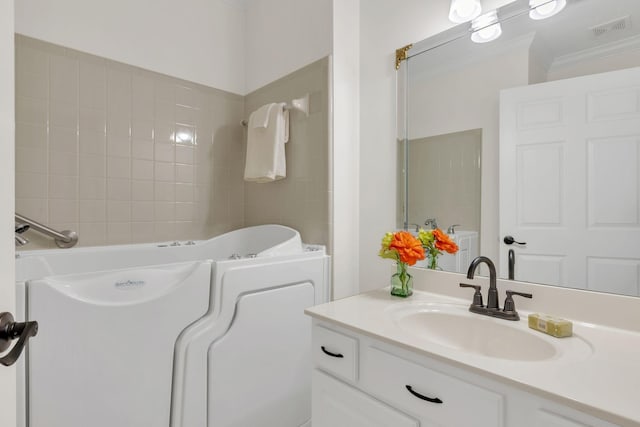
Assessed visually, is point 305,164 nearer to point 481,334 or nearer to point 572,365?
point 481,334

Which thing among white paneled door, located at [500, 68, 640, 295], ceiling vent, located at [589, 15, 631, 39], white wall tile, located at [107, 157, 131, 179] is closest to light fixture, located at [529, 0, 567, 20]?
ceiling vent, located at [589, 15, 631, 39]

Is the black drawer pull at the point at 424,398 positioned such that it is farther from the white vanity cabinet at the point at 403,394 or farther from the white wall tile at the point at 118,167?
the white wall tile at the point at 118,167

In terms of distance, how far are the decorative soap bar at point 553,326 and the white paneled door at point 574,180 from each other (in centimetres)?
23

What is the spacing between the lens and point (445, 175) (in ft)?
4.73

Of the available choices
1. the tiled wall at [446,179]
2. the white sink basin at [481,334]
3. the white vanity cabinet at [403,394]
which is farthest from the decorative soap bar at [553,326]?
the tiled wall at [446,179]

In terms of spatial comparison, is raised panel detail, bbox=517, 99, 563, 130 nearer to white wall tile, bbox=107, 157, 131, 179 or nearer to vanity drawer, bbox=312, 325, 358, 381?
vanity drawer, bbox=312, 325, 358, 381

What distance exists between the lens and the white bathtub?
3.51 ft

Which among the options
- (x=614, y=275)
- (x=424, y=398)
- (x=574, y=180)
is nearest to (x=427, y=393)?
(x=424, y=398)

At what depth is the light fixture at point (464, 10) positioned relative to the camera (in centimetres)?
137

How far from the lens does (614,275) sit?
3.34 ft

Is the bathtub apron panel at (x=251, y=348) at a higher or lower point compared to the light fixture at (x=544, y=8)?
lower

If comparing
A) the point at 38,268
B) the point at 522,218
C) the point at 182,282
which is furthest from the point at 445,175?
the point at 38,268

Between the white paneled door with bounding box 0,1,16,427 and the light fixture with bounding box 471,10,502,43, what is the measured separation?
1.48m

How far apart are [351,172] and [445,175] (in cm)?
58
